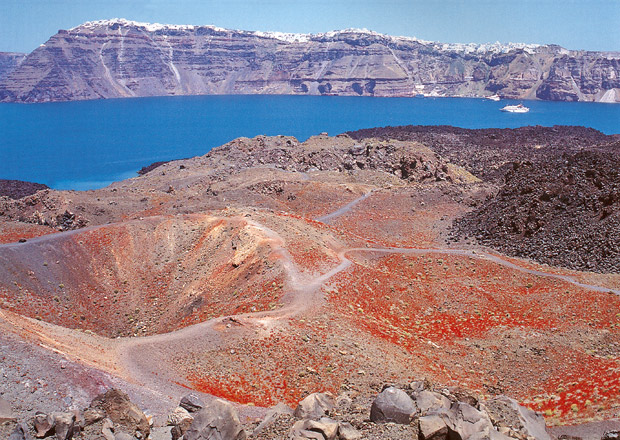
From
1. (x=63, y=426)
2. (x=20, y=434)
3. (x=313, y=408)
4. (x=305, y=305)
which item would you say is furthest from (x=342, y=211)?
(x=20, y=434)

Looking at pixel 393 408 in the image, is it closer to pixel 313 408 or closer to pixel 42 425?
pixel 313 408

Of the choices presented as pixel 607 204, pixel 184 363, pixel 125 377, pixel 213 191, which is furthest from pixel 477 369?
pixel 213 191

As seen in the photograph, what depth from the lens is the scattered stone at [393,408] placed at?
1458cm

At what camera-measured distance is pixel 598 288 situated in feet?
105

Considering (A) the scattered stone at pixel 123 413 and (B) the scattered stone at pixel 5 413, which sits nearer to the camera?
(B) the scattered stone at pixel 5 413

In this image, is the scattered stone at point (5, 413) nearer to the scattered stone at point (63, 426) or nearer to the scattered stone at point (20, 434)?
the scattered stone at point (20, 434)

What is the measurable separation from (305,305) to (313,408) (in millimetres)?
11041

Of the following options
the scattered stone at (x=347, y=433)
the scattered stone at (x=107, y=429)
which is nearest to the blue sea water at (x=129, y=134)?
the scattered stone at (x=107, y=429)

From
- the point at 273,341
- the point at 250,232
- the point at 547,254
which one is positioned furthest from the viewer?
the point at 547,254

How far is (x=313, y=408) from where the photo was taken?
15.5m

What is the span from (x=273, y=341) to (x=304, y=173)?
4879cm

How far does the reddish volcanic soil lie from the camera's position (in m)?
21.2

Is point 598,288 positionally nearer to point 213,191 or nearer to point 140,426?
point 140,426

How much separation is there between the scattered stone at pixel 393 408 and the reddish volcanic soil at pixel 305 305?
5177 millimetres
